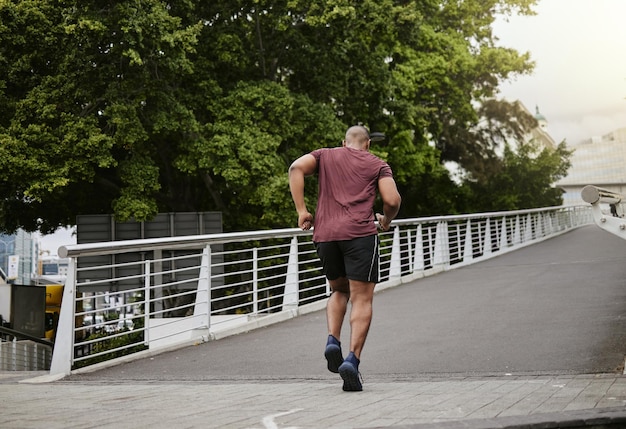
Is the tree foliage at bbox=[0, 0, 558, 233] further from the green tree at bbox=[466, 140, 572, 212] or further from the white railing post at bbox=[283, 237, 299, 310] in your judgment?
the white railing post at bbox=[283, 237, 299, 310]

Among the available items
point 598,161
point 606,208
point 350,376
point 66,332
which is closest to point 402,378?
point 350,376

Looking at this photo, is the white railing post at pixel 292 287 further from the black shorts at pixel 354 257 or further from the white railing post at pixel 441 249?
the white railing post at pixel 441 249

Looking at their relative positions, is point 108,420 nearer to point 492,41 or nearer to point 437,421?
point 437,421

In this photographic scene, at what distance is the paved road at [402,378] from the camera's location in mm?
4219

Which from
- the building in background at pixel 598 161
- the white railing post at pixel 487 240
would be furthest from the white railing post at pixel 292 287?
the building in background at pixel 598 161

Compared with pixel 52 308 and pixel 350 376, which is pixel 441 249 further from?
pixel 52 308

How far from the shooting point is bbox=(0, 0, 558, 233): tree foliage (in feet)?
63.9

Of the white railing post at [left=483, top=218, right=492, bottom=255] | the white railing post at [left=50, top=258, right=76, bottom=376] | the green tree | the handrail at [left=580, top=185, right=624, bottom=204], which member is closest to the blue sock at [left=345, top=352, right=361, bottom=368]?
the handrail at [left=580, top=185, right=624, bottom=204]

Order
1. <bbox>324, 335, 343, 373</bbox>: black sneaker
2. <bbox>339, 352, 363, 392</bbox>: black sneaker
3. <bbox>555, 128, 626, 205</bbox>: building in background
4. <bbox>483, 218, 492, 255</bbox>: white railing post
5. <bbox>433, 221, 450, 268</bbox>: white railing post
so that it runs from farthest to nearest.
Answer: <bbox>555, 128, 626, 205</bbox>: building in background < <bbox>483, 218, 492, 255</bbox>: white railing post < <bbox>433, 221, 450, 268</bbox>: white railing post < <bbox>324, 335, 343, 373</bbox>: black sneaker < <bbox>339, 352, 363, 392</bbox>: black sneaker

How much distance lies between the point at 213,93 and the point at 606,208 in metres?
18.1

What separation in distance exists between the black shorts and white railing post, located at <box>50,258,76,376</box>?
8.26 ft

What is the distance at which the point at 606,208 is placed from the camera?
620 cm

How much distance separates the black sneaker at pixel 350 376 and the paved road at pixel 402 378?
0.35ft

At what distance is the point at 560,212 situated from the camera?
42.1 metres
